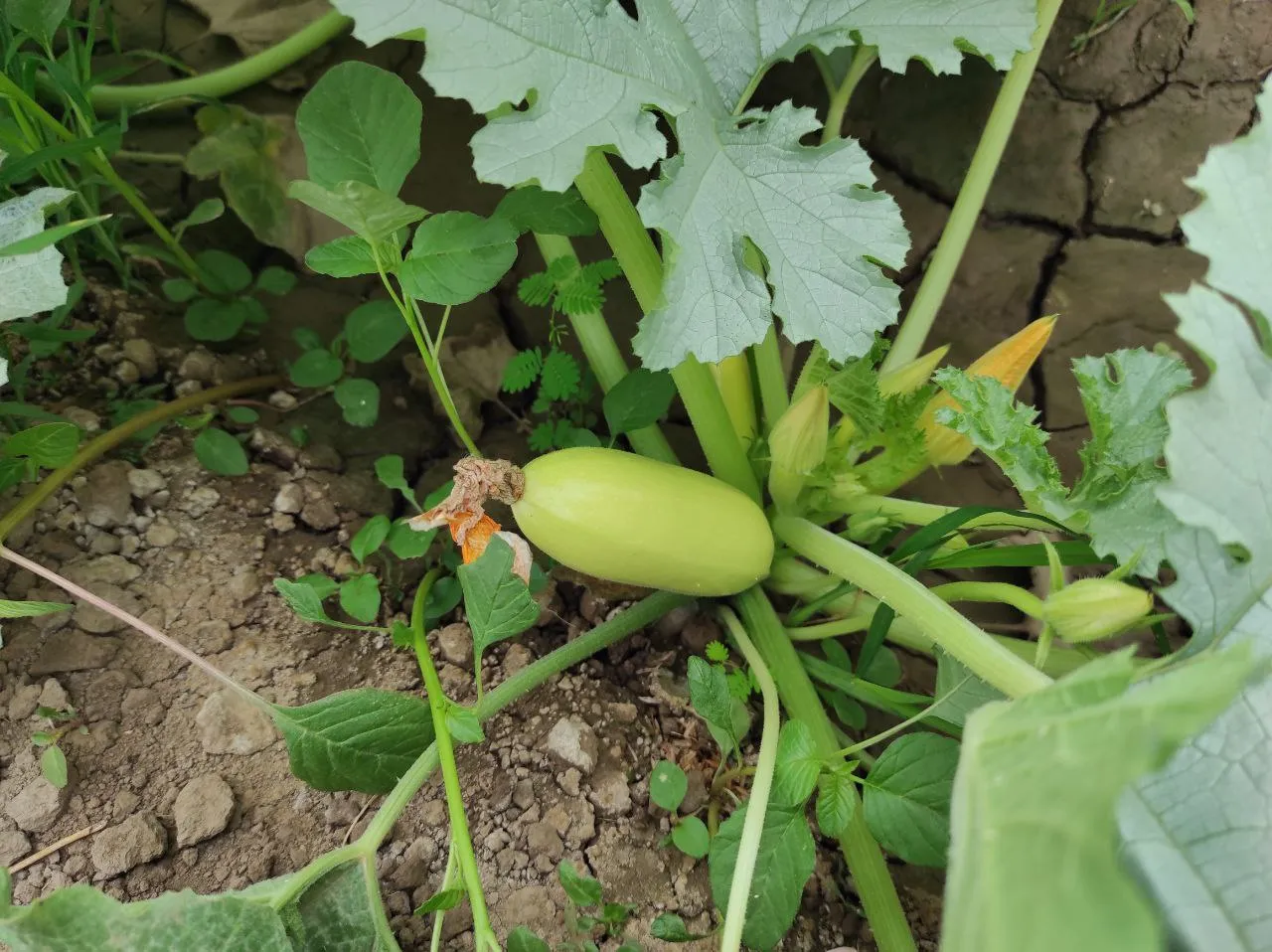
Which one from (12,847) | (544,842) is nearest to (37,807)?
(12,847)

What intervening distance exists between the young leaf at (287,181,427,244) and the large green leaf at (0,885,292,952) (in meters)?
0.63

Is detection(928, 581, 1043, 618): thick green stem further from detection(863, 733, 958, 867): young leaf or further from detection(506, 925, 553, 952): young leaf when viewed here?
detection(506, 925, 553, 952): young leaf

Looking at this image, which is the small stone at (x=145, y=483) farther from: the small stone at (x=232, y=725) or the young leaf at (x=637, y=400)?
the young leaf at (x=637, y=400)

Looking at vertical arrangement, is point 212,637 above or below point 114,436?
below

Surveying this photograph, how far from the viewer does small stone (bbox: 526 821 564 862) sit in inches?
41.8

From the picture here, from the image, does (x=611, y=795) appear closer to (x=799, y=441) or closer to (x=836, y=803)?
(x=836, y=803)

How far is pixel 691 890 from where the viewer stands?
107 cm

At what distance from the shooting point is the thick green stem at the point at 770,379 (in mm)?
1277

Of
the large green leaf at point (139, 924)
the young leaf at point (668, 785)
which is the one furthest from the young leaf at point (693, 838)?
the large green leaf at point (139, 924)

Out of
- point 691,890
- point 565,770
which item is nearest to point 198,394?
point 565,770

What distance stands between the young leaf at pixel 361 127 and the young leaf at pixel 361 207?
6 cm

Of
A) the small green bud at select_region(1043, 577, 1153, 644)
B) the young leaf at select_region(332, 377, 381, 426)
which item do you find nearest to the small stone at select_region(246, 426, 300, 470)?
the young leaf at select_region(332, 377, 381, 426)

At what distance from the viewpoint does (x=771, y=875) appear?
2.89 ft

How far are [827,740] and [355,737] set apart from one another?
0.57 m
